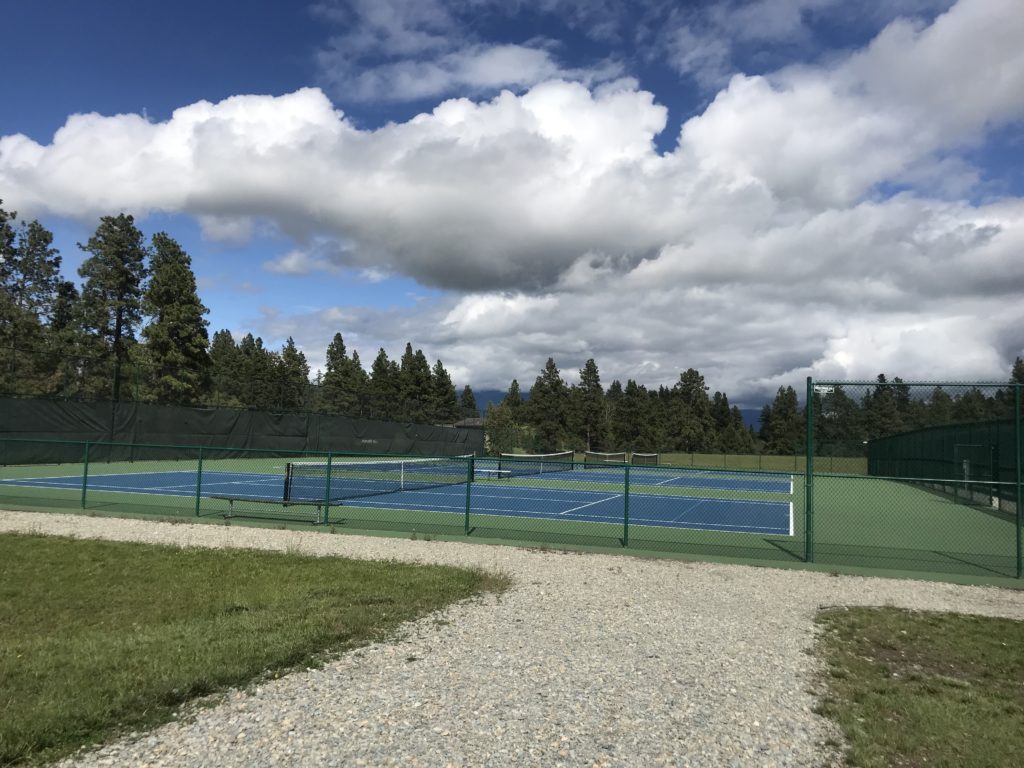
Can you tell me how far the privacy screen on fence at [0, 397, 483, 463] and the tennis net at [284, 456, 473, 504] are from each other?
275 centimetres

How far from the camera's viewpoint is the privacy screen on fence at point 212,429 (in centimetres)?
2791

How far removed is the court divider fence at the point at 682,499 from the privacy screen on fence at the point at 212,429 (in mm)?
1017

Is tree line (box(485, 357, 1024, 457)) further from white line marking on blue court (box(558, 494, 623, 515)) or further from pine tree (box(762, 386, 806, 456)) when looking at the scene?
white line marking on blue court (box(558, 494, 623, 515))

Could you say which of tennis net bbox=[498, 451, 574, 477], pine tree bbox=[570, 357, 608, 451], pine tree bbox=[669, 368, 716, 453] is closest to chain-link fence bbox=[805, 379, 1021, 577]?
tennis net bbox=[498, 451, 574, 477]

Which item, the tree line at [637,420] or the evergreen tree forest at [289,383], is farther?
the tree line at [637,420]

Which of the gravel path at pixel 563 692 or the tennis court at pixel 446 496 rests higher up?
the gravel path at pixel 563 692

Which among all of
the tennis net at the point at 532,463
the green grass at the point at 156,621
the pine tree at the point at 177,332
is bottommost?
the green grass at the point at 156,621

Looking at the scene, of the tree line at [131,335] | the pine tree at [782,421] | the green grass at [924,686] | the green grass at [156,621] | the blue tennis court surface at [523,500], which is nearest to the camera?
the green grass at [924,686]

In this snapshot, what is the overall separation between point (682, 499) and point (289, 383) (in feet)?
85.4

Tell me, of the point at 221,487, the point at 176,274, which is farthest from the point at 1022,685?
the point at 176,274

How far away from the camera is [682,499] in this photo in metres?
24.3

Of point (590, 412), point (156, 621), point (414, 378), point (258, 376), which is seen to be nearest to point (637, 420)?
point (590, 412)

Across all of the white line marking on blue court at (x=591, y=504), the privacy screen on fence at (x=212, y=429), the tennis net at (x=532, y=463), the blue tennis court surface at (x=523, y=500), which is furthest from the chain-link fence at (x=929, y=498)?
the privacy screen on fence at (x=212, y=429)

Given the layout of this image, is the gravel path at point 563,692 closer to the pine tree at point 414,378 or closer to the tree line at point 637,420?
the tree line at point 637,420
